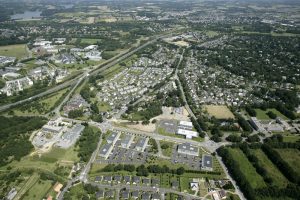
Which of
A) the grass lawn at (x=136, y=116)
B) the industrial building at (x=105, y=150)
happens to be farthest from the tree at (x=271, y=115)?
the industrial building at (x=105, y=150)

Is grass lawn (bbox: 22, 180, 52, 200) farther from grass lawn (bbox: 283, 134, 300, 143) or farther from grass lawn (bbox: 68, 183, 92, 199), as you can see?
grass lawn (bbox: 283, 134, 300, 143)

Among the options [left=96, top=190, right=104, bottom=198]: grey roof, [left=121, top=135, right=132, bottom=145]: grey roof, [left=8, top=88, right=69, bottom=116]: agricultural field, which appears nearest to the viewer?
[left=96, top=190, right=104, bottom=198]: grey roof

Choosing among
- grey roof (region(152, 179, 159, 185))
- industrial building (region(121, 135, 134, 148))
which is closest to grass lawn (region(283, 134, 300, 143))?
grey roof (region(152, 179, 159, 185))

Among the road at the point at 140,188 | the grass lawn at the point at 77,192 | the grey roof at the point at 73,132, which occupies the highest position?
the grey roof at the point at 73,132

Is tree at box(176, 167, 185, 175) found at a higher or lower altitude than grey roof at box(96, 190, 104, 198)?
higher

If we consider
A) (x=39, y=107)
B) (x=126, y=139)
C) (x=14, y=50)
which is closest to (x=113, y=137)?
(x=126, y=139)

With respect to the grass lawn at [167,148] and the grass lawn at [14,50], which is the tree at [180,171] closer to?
the grass lawn at [167,148]

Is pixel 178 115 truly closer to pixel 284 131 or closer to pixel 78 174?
pixel 284 131
